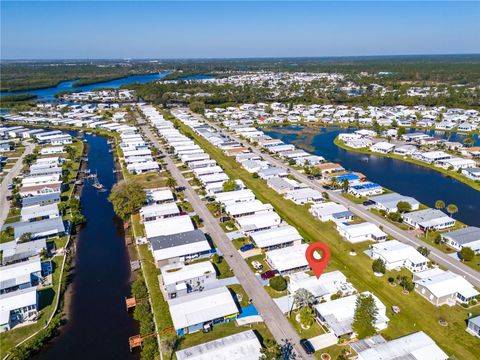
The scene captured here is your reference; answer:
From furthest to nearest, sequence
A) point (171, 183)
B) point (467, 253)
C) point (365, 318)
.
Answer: point (171, 183) < point (467, 253) < point (365, 318)

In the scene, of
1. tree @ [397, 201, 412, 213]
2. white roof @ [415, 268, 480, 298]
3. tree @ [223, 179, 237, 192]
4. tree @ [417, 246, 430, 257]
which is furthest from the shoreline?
tree @ [223, 179, 237, 192]

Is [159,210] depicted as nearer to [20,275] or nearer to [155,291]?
[155,291]

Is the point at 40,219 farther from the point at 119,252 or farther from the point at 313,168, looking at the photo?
the point at 313,168

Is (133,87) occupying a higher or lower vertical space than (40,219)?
higher

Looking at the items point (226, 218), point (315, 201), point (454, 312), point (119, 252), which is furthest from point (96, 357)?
point (315, 201)

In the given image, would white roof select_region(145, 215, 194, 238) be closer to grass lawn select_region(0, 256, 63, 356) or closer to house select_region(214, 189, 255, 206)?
house select_region(214, 189, 255, 206)

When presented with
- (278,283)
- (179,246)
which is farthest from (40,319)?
(278,283)

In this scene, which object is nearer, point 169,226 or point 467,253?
point 467,253
